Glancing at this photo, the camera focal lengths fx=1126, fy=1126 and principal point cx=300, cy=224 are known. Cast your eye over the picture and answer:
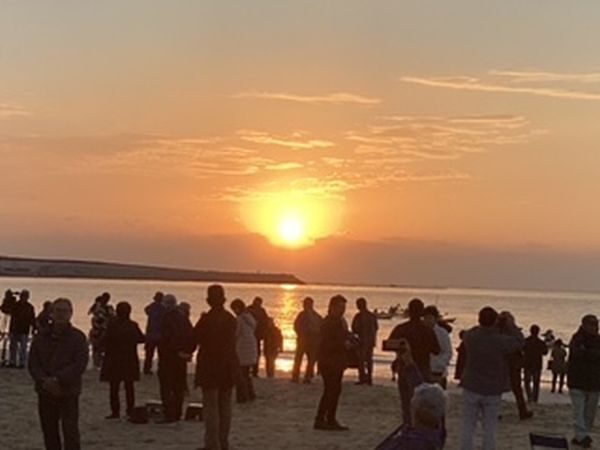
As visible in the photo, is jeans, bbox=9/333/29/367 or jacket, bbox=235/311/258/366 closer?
jacket, bbox=235/311/258/366

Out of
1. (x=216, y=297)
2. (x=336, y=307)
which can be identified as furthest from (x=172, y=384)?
(x=216, y=297)

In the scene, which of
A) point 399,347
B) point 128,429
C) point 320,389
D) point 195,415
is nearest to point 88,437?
point 128,429

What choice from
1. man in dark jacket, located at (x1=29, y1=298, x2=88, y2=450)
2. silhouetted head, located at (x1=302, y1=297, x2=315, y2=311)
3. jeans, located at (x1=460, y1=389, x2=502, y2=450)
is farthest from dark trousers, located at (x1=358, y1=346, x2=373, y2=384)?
man in dark jacket, located at (x1=29, y1=298, x2=88, y2=450)

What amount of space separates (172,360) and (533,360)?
7987 mm

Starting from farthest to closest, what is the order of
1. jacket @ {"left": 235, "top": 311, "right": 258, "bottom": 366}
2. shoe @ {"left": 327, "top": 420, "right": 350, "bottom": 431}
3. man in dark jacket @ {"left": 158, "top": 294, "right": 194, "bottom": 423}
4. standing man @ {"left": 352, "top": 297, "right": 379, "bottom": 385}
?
standing man @ {"left": 352, "top": 297, "right": 379, "bottom": 385}, jacket @ {"left": 235, "top": 311, "right": 258, "bottom": 366}, shoe @ {"left": 327, "top": 420, "right": 350, "bottom": 431}, man in dark jacket @ {"left": 158, "top": 294, "right": 194, "bottom": 423}

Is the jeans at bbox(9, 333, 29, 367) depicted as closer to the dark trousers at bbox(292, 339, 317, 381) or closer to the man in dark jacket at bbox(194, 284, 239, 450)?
the dark trousers at bbox(292, 339, 317, 381)

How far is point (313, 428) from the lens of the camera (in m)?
14.7

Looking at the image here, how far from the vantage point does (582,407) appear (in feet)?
44.4

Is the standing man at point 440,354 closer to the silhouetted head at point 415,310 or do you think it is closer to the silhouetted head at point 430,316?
the silhouetted head at point 430,316

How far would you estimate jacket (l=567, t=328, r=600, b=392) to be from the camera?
13391 mm

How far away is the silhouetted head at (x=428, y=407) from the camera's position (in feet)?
20.2

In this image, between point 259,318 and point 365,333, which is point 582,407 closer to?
point 365,333

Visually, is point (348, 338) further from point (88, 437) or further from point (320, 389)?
point (320, 389)

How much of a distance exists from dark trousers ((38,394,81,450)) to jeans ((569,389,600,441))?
20.8 ft
